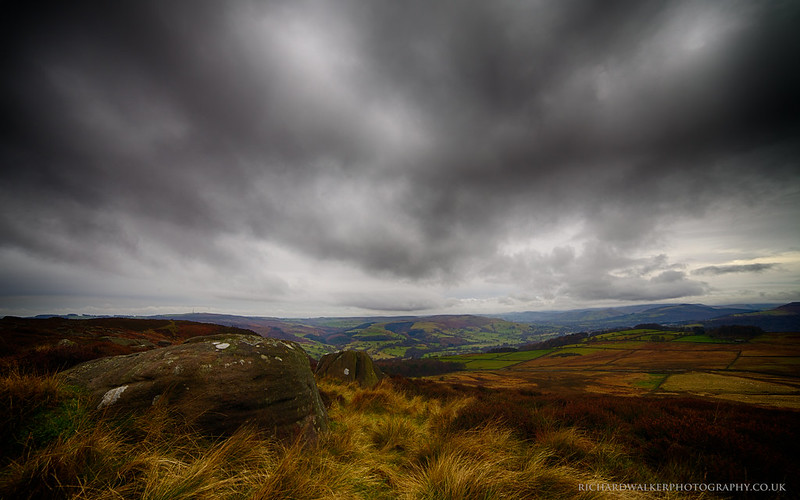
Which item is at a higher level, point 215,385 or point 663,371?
point 215,385

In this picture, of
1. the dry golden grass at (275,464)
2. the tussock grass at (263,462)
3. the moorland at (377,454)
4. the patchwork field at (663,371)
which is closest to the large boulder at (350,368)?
the moorland at (377,454)

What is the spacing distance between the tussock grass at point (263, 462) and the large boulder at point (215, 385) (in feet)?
1.04

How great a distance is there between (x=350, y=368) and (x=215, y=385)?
18.2 metres

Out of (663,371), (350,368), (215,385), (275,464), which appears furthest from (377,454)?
(663,371)

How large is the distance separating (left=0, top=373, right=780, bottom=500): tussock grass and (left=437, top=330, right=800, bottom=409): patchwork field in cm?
2422

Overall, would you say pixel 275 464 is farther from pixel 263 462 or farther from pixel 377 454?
A: pixel 377 454

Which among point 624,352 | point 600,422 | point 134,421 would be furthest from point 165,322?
point 624,352

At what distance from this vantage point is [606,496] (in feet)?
13.0

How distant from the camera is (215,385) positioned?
553 cm

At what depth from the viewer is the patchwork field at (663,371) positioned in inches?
1243

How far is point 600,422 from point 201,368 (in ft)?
32.1

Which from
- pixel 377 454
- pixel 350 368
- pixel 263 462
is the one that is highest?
pixel 263 462

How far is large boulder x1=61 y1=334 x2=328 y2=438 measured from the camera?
201 inches

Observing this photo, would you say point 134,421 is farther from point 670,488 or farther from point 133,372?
point 670,488
